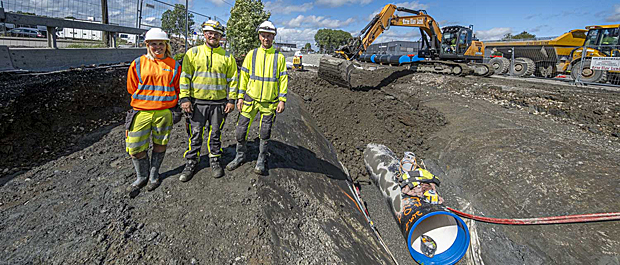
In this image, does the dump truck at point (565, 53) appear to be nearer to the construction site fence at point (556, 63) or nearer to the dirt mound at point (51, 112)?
the construction site fence at point (556, 63)

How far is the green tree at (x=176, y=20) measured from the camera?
38.8ft

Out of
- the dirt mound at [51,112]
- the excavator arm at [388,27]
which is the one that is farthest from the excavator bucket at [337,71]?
the dirt mound at [51,112]

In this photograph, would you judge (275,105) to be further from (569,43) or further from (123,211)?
(569,43)

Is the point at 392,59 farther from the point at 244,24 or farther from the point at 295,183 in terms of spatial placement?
the point at 295,183

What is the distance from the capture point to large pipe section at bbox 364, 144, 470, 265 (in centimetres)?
431

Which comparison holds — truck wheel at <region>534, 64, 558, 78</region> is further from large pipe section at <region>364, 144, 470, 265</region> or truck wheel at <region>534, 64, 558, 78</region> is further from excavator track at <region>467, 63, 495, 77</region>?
large pipe section at <region>364, 144, 470, 265</region>

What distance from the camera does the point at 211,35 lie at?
3254mm

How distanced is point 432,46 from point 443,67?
1348mm

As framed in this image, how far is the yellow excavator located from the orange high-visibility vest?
30.9 feet

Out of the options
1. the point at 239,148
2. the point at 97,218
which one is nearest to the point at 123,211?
the point at 97,218

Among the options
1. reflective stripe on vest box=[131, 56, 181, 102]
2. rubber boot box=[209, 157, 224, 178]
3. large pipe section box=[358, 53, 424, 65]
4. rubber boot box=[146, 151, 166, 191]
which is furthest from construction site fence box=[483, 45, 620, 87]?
rubber boot box=[146, 151, 166, 191]

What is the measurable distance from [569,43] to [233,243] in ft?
65.6

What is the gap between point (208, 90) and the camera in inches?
133

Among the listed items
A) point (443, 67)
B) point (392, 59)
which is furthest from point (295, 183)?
point (392, 59)
